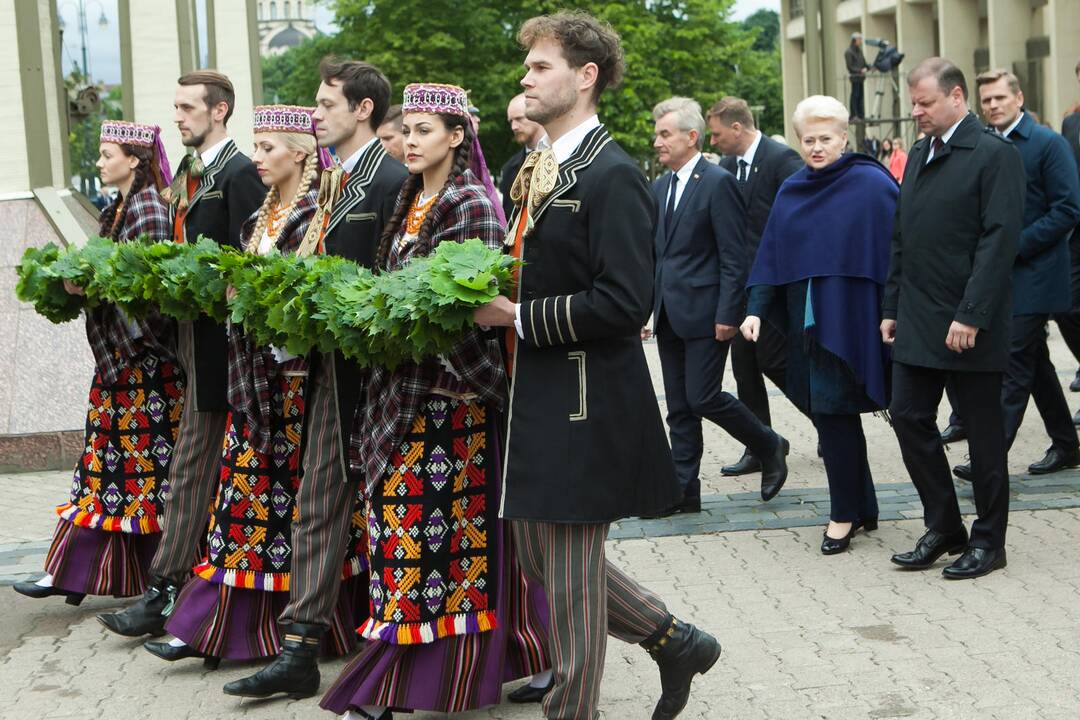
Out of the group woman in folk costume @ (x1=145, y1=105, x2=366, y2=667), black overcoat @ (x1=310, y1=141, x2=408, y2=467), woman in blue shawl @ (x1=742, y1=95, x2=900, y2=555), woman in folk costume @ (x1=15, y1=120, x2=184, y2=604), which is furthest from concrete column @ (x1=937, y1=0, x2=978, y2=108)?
woman in folk costume @ (x1=145, y1=105, x2=366, y2=667)

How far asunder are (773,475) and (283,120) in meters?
3.66

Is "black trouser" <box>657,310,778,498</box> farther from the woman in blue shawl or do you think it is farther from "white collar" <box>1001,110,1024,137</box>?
"white collar" <box>1001,110,1024,137</box>

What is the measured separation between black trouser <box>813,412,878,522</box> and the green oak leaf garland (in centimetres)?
279

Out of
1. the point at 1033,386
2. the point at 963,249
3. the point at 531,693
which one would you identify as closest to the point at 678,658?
the point at 531,693

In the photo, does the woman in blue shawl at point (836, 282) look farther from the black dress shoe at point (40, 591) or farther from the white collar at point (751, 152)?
the black dress shoe at point (40, 591)

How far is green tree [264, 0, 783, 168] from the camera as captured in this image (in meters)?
42.4

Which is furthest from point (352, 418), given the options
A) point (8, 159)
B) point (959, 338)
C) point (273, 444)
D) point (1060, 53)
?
point (1060, 53)

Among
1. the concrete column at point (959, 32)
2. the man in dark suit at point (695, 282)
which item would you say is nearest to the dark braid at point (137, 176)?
the man in dark suit at point (695, 282)

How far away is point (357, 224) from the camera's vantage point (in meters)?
5.36

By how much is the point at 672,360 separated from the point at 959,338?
2234 mm

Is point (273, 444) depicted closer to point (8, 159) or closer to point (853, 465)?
point (853, 465)

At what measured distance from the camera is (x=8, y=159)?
11.1 meters

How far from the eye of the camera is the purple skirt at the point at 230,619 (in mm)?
5508

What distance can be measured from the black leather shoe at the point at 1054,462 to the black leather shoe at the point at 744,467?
1543 mm
